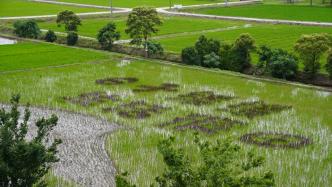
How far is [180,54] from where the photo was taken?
3334cm

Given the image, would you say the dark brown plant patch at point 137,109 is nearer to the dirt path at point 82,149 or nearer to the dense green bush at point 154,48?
the dirt path at point 82,149

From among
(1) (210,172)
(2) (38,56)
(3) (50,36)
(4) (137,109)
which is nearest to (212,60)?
(4) (137,109)

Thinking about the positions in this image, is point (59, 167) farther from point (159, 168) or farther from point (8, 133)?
point (8, 133)

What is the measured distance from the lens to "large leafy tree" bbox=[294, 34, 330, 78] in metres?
27.4

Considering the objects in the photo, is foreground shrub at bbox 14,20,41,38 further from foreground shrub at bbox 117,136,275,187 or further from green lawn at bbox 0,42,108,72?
foreground shrub at bbox 117,136,275,187

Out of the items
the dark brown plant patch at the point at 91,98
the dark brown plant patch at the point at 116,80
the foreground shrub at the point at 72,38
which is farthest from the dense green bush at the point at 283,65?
the foreground shrub at the point at 72,38

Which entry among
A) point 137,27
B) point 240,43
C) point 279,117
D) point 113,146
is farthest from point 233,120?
point 137,27

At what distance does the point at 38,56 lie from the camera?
3256 centimetres

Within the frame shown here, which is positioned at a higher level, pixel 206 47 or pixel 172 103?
pixel 206 47

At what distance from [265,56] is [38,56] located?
13663 millimetres

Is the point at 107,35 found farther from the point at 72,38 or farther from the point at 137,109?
the point at 137,109

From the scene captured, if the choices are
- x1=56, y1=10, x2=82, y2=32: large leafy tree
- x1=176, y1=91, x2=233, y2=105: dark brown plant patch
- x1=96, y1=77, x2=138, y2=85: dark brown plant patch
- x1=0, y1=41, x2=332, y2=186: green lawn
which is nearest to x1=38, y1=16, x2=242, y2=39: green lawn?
x1=56, y1=10, x2=82, y2=32: large leafy tree

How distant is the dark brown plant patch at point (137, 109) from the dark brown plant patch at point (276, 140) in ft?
14.7

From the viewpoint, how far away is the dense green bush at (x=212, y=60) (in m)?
30.4
